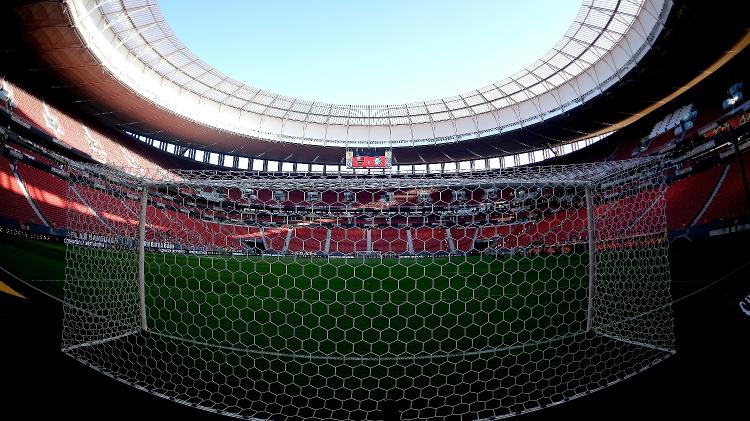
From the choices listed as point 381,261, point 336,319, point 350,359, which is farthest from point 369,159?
point 350,359

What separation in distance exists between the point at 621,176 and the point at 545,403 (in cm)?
156

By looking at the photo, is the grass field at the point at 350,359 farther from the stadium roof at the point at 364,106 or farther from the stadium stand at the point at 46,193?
the stadium roof at the point at 364,106

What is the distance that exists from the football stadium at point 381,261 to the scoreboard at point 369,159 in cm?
631

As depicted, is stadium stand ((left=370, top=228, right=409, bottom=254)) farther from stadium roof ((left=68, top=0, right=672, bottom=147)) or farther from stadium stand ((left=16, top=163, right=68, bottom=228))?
stadium stand ((left=16, top=163, right=68, bottom=228))

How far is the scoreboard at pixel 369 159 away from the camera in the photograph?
20.4 m

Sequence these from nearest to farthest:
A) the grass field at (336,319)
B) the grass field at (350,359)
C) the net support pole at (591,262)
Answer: the grass field at (350,359) → the net support pole at (591,262) → the grass field at (336,319)

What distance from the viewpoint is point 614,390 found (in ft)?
4.78

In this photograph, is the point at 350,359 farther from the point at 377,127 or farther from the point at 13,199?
the point at 377,127

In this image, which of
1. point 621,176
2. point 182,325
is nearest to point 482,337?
point 621,176

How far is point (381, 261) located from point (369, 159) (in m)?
13.3

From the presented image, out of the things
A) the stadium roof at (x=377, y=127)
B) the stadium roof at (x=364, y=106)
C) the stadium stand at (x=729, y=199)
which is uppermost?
the stadium roof at (x=364, y=106)

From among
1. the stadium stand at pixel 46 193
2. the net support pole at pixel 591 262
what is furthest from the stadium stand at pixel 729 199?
the stadium stand at pixel 46 193

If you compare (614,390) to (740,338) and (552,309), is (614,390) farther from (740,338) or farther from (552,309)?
(552,309)

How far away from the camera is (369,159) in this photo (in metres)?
20.6
